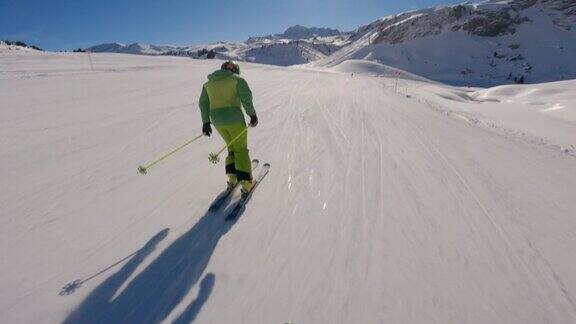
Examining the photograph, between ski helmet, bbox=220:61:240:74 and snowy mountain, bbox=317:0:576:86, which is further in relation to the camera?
snowy mountain, bbox=317:0:576:86

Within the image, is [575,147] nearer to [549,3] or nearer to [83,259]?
[83,259]

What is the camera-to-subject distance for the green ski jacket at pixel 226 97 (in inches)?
205

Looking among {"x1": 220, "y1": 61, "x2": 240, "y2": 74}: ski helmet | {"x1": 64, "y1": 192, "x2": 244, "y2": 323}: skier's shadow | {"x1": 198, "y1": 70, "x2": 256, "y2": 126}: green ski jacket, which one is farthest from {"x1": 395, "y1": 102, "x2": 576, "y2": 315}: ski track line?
{"x1": 220, "y1": 61, "x2": 240, "y2": 74}: ski helmet

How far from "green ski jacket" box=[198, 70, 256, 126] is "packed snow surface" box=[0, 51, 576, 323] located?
123 centimetres

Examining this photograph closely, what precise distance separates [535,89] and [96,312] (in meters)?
24.8

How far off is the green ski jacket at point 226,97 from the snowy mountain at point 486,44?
201ft

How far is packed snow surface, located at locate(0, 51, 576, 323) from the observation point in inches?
133

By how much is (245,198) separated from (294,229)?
1119 millimetres

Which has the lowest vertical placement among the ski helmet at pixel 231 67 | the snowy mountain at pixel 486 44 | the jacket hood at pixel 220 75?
the snowy mountain at pixel 486 44

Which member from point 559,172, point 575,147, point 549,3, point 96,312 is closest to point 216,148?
point 96,312

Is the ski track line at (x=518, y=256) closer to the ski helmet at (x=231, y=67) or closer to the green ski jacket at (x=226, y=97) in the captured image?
the green ski jacket at (x=226, y=97)

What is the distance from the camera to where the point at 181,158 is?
7.49 m

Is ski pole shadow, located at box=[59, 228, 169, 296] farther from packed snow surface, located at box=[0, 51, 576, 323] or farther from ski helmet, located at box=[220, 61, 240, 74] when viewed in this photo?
ski helmet, located at box=[220, 61, 240, 74]

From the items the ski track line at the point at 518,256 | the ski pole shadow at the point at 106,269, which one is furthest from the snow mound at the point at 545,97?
the ski pole shadow at the point at 106,269
